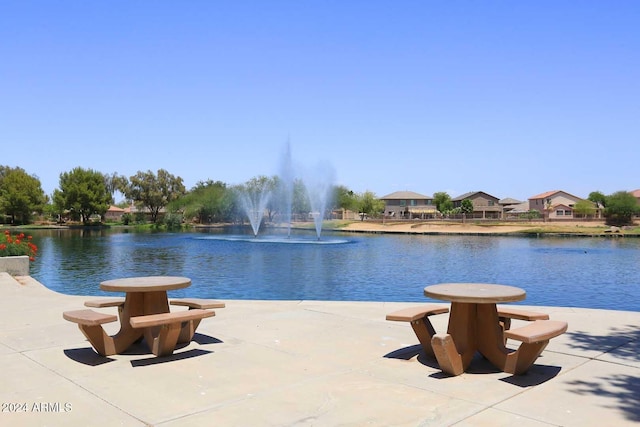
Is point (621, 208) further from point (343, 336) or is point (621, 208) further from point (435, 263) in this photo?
point (343, 336)

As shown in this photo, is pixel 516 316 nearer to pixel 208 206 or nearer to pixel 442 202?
pixel 208 206

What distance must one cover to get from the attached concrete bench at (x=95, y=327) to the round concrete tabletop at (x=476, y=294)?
3.55 meters

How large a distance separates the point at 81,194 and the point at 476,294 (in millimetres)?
86612

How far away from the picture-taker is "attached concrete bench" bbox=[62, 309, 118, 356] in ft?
19.5

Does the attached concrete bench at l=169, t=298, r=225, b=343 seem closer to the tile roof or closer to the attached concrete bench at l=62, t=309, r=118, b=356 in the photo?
the attached concrete bench at l=62, t=309, r=118, b=356

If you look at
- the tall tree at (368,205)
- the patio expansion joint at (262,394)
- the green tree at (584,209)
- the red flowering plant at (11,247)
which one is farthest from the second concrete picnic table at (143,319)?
the tall tree at (368,205)

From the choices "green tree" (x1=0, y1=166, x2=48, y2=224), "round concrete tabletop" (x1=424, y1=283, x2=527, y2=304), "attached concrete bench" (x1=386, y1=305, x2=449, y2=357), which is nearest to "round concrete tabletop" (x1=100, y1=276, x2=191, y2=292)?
"attached concrete bench" (x1=386, y1=305, x2=449, y2=357)

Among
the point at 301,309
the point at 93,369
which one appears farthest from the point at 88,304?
the point at 301,309

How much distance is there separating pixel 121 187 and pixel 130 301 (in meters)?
104

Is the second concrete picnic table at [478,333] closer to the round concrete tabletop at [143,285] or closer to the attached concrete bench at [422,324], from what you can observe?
the attached concrete bench at [422,324]

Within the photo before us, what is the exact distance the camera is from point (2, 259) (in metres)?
14.1

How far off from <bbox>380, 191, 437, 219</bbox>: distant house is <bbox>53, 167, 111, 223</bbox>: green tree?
66700 mm

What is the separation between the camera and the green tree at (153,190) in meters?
102

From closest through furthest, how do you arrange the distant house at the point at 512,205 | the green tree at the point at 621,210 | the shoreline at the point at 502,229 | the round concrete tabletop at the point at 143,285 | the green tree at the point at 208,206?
the round concrete tabletop at the point at 143,285
the shoreline at the point at 502,229
the green tree at the point at 621,210
the green tree at the point at 208,206
the distant house at the point at 512,205
